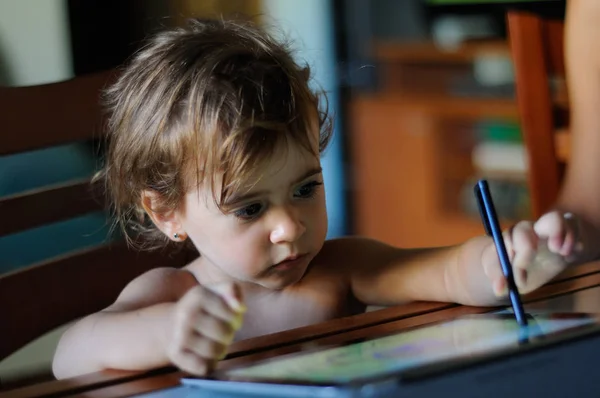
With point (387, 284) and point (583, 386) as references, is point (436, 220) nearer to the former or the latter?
point (387, 284)

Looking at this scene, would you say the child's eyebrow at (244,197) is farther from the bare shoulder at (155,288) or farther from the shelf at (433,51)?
the shelf at (433,51)

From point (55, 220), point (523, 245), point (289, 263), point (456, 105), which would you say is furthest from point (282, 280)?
point (456, 105)

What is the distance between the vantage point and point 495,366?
20.6 inches

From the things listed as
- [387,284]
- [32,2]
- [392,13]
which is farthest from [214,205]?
[392,13]

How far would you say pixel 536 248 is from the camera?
743 millimetres

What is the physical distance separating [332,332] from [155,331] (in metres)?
0.14

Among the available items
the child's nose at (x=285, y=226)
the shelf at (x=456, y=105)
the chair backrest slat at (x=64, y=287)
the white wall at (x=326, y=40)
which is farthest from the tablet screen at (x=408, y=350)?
the white wall at (x=326, y=40)

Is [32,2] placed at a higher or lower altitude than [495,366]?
higher

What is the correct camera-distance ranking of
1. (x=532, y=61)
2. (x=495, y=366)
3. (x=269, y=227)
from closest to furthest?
1. (x=495, y=366)
2. (x=269, y=227)
3. (x=532, y=61)

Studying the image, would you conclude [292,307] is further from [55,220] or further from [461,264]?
[55,220]

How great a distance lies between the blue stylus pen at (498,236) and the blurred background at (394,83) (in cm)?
215

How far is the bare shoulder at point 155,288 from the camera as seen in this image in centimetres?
90

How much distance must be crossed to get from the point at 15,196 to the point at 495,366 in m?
0.71

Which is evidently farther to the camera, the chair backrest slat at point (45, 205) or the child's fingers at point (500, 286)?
the chair backrest slat at point (45, 205)
